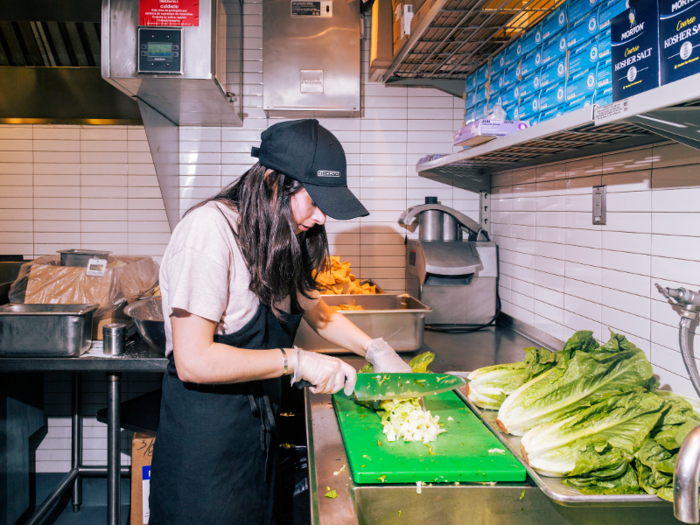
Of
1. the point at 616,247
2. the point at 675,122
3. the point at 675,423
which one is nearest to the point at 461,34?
the point at 616,247

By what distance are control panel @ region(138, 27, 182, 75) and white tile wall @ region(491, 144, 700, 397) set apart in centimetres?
188

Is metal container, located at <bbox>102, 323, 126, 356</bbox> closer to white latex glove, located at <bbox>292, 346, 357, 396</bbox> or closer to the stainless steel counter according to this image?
white latex glove, located at <bbox>292, 346, 357, 396</bbox>

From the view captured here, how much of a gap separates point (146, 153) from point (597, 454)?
9.41 feet

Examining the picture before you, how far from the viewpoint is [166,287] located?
4.41 ft

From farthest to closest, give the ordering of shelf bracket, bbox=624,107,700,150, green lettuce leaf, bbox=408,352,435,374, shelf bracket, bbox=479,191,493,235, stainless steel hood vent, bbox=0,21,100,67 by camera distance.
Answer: shelf bracket, bbox=479,191,493,235, stainless steel hood vent, bbox=0,21,100,67, green lettuce leaf, bbox=408,352,435,374, shelf bracket, bbox=624,107,700,150

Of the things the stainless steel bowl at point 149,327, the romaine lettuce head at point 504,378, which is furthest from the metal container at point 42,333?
the romaine lettuce head at point 504,378

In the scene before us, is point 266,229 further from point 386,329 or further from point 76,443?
point 76,443

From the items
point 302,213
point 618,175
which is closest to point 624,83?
point 618,175

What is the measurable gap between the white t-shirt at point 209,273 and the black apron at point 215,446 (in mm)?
89

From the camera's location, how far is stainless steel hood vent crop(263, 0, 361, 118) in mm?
3016

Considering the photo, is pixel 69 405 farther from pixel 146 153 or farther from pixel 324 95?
pixel 324 95

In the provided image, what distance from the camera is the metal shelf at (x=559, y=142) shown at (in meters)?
1.34

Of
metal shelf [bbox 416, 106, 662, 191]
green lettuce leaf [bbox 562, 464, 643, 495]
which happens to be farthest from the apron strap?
metal shelf [bbox 416, 106, 662, 191]

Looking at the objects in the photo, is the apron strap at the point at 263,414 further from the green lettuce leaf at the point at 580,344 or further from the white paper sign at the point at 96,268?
the white paper sign at the point at 96,268
